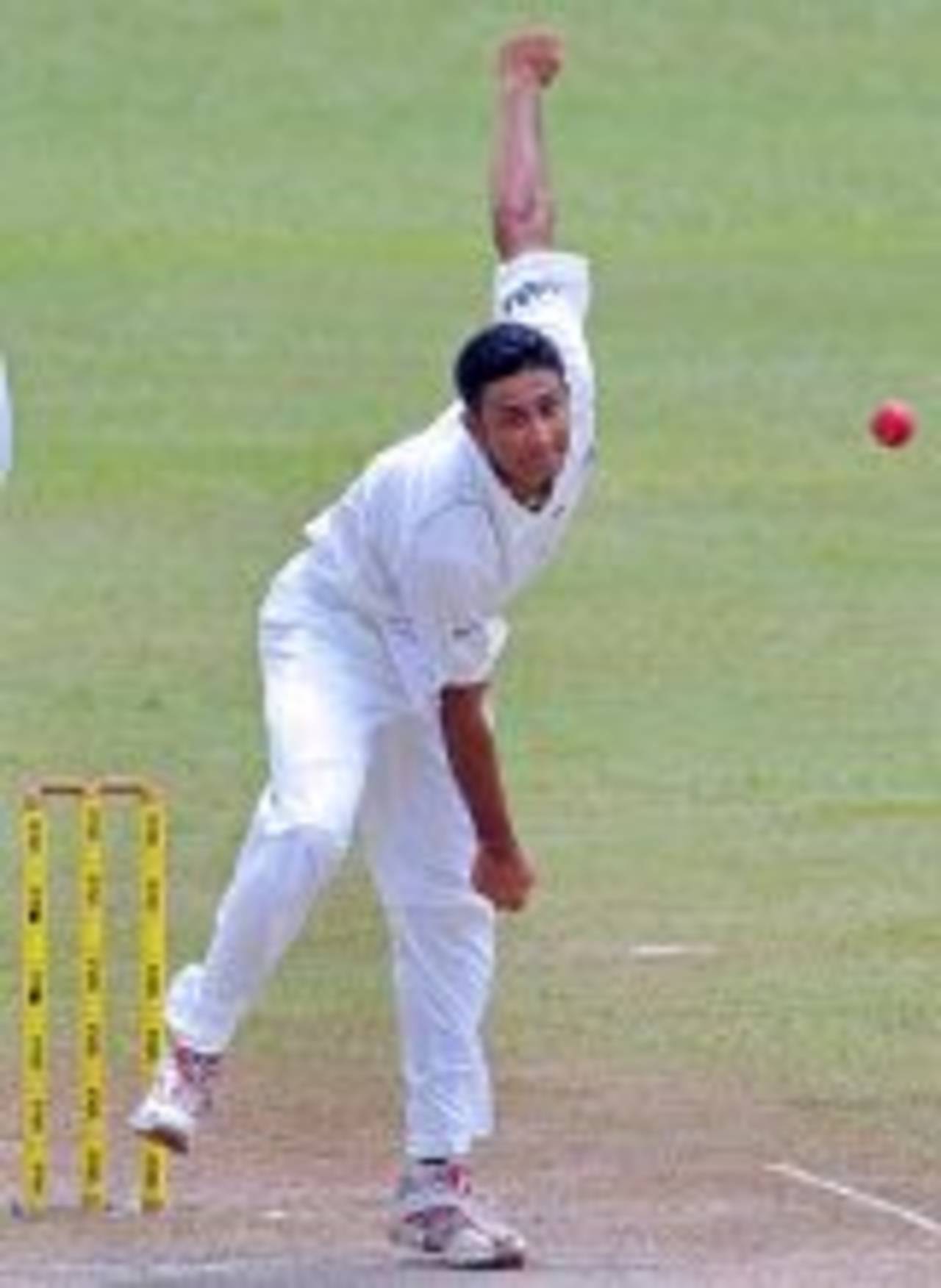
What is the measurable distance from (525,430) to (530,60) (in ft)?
3.56

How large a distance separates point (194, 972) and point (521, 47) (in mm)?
1897

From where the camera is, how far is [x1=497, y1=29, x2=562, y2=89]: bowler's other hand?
1145 cm

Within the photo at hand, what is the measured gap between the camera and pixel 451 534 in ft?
35.0

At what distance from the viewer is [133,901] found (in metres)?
16.2

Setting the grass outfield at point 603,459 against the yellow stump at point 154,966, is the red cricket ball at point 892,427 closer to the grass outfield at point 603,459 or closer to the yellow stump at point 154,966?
the grass outfield at point 603,459

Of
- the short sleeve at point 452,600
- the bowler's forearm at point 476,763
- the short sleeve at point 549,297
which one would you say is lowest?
the bowler's forearm at point 476,763

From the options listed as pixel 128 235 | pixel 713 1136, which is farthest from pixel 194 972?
pixel 128 235

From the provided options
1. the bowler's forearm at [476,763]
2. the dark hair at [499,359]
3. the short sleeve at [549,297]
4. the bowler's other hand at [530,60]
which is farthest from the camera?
the bowler's other hand at [530,60]

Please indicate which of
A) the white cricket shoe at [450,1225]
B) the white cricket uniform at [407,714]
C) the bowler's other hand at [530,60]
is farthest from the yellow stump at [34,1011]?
the bowler's other hand at [530,60]

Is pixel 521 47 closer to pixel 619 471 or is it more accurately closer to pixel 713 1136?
pixel 713 1136

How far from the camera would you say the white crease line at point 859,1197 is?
441 inches

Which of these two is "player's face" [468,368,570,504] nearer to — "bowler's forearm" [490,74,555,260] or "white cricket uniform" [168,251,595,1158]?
"white cricket uniform" [168,251,595,1158]

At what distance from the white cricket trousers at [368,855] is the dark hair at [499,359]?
52 centimetres

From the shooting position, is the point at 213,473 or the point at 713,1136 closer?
the point at 713,1136
